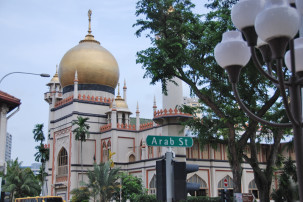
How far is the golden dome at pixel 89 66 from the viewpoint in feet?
140

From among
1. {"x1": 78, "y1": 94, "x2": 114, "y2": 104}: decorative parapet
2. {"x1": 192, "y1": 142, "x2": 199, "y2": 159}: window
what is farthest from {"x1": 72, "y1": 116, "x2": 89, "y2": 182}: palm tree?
{"x1": 192, "y1": 142, "x2": 199, "y2": 159}: window

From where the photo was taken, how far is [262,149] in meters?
42.7

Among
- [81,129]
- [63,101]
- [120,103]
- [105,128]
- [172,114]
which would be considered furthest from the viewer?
[63,101]

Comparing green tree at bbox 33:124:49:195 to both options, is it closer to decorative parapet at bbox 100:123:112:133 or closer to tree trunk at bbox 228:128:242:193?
decorative parapet at bbox 100:123:112:133

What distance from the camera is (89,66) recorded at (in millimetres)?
42625

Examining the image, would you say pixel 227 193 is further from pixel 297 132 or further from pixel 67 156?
pixel 67 156

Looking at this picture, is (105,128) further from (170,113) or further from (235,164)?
(235,164)

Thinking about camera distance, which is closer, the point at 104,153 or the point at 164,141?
the point at 164,141

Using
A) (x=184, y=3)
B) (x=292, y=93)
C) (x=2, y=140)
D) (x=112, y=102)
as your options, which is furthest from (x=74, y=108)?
(x=292, y=93)

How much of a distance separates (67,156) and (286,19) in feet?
125

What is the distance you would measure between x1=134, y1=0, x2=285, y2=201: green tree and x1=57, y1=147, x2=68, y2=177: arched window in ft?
76.2

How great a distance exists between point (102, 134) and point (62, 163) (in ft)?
16.9

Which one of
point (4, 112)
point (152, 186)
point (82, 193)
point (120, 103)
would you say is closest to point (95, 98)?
point (120, 103)

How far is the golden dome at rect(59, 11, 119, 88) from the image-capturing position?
1679 inches
